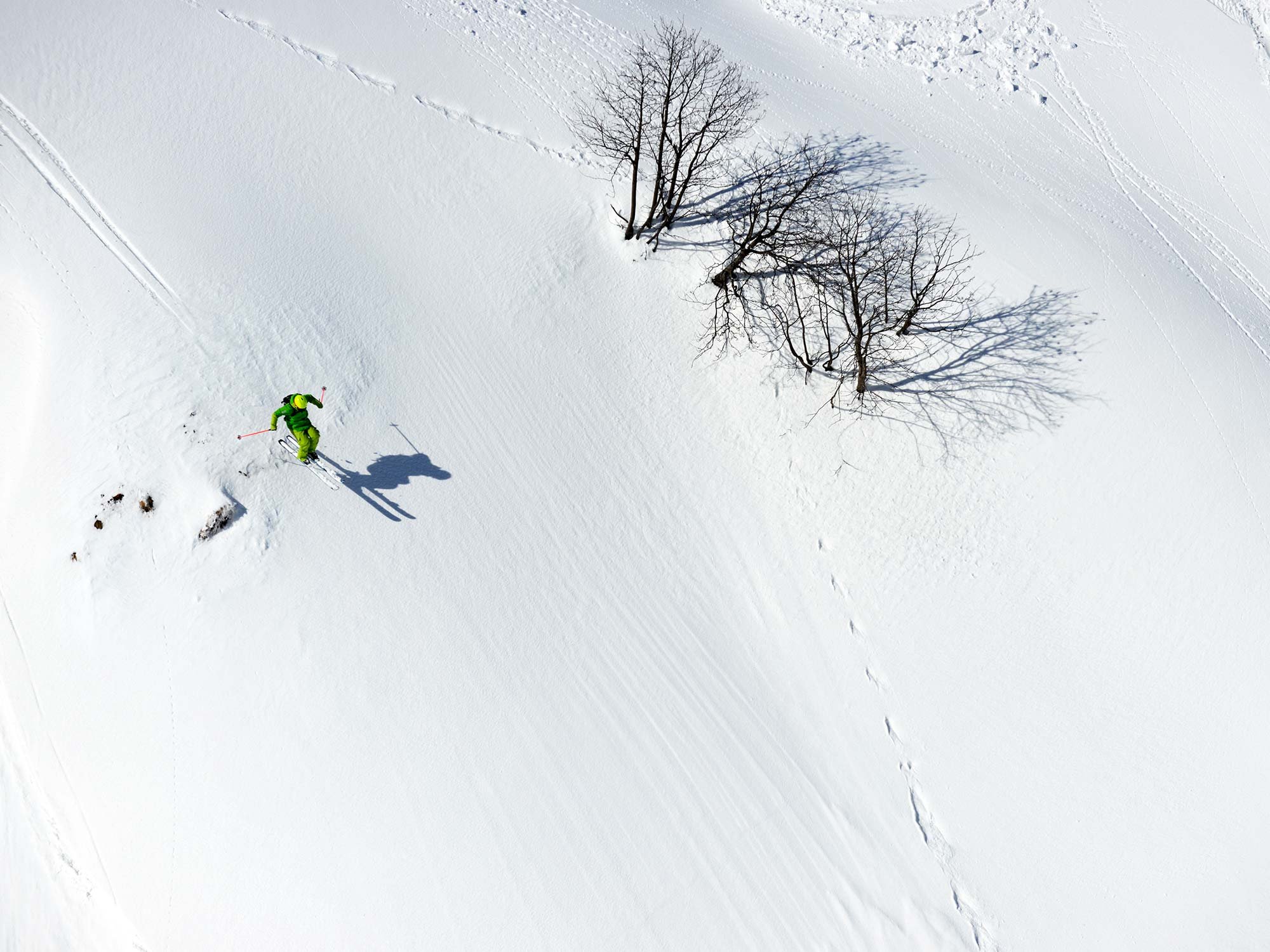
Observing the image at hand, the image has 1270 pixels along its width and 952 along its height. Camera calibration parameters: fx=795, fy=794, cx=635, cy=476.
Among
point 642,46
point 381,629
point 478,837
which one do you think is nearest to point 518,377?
point 381,629

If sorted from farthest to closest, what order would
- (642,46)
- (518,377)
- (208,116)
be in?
(642,46), (208,116), (518,377)

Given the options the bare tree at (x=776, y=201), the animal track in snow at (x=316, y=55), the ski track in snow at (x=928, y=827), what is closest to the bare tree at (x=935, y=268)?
the bare tree at (x=776, y=201)

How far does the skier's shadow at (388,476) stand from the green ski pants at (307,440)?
1164 millimetres

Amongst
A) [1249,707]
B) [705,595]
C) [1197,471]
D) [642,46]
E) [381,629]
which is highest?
[642,46]

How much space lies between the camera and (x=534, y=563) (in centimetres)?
1493

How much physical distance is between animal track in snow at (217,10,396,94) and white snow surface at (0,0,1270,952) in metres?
0.28

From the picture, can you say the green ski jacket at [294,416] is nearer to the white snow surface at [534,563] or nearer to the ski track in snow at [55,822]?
the white snow surface at [534,563]

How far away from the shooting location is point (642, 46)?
68.6 feet

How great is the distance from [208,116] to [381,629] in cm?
1276

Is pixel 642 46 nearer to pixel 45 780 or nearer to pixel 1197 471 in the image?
pixel 1197 471

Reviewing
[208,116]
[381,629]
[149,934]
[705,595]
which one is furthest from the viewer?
[208,116]

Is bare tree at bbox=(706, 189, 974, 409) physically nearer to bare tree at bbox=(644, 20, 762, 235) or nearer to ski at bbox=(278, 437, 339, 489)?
bare tree at bbox=(644, 20, 762, 235)

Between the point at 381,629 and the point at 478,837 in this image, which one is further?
the point at 381,629

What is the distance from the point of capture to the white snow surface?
1295 cm
